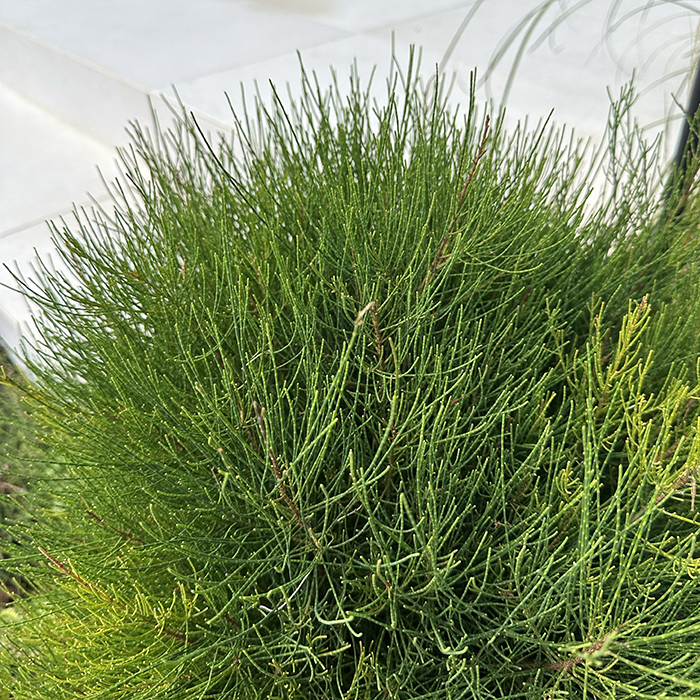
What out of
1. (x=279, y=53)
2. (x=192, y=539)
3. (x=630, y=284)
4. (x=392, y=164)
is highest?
(x=279, y=53)

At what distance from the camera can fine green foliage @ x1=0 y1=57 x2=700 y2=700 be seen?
50cm

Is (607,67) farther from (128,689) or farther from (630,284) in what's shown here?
(128,689)

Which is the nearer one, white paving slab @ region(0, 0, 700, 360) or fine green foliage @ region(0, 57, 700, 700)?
fine green foliage @ region(0, 57, 700, 700)

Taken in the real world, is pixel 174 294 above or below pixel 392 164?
below

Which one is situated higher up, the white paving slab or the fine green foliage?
the white paving slab

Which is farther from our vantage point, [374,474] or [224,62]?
[224,62]

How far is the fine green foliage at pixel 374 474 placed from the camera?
50cm

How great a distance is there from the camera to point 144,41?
94.6 inches

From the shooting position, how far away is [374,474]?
1.83ft

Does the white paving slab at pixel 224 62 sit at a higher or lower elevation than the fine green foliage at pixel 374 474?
higher

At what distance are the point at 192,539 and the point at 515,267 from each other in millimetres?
393

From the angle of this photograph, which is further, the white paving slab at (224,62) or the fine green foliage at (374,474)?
the white paving slab at (224,62)

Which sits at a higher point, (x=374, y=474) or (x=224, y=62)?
(x=224, y=62)

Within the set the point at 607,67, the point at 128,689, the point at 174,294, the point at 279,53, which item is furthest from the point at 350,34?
the point at 128,689
